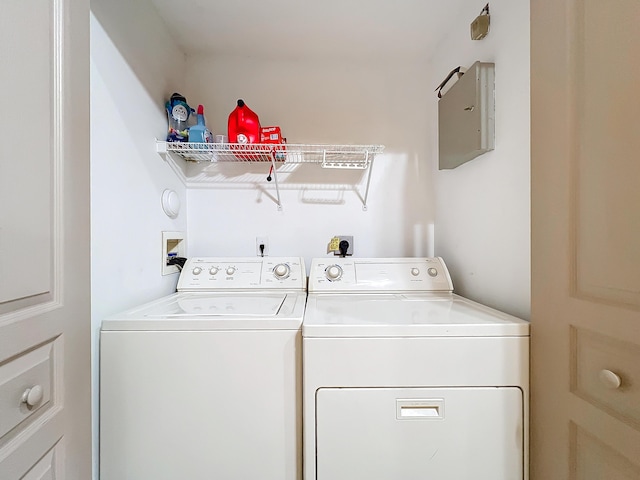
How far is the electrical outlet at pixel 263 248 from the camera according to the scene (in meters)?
1.71

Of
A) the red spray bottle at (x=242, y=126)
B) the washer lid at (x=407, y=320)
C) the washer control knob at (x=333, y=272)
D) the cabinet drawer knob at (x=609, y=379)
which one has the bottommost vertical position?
the cabinet drawer knob at (x=609, y=379)

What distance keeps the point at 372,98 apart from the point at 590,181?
134cm

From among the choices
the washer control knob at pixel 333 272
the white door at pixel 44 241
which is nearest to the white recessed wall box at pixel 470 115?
the washer control knob at pixel 333 272

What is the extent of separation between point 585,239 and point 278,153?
1.34 metres

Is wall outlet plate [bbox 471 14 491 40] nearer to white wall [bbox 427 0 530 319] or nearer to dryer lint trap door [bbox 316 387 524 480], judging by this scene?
white wall [bbox 427 0 530 319]

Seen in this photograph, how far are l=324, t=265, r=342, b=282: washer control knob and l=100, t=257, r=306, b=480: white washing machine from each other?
0.59 metres

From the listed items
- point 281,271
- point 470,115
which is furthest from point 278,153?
point 470,115

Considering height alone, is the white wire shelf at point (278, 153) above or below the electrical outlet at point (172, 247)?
above

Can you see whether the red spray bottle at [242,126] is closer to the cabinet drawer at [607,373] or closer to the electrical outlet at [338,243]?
the electrical outlet at [338,243]

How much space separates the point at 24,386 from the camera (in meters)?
0.54

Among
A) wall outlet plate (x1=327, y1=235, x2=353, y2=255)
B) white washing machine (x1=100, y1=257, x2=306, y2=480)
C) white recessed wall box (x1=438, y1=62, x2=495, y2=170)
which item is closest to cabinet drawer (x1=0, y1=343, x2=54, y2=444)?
white washing machine (x1=100, y1=257, x2=306, y2=480)

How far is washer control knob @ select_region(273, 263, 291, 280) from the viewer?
1474 mm

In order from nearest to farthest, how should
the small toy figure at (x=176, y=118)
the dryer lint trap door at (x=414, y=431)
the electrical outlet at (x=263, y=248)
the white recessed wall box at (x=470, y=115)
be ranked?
the dryer lint trap door at (x=414, y=431) → the white recessed wall box at (x=470, y=115) → the small toy figure at (x=176, y=118) → the electrical outlet at (x=263, y=248)

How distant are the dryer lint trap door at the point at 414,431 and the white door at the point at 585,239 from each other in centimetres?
12
